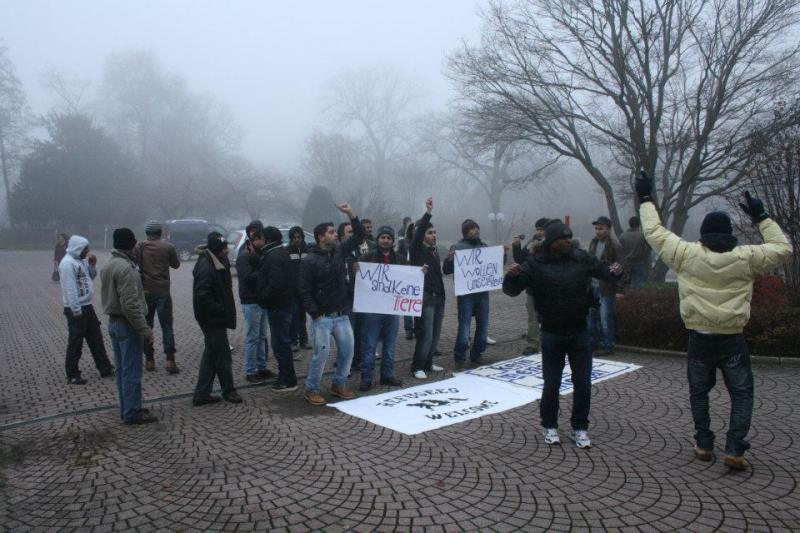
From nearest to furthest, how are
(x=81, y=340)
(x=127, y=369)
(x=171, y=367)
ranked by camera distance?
(x=127, y=369), (x=81, y=340), (x=171, y=367)

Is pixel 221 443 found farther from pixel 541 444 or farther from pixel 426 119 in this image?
pixel 426 119

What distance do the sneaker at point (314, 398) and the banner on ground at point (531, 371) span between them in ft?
6.95

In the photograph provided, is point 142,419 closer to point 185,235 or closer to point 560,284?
point 560,284

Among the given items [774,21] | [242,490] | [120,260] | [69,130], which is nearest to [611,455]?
[242,490]

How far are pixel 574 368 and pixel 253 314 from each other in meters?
4.23

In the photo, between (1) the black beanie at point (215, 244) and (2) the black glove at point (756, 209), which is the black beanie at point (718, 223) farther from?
(1) the black beanie at point (215, 244)

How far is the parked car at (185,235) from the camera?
30.2 m

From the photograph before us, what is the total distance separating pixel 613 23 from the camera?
13867 millimetres

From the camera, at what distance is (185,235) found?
30516 mm

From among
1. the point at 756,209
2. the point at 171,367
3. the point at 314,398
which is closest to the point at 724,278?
the point at 756,209

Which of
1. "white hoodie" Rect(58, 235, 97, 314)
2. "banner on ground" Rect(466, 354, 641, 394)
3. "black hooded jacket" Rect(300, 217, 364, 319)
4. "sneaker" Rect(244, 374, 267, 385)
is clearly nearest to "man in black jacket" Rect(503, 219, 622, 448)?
"banner on ground" Rect(466, 354, 641, 394)

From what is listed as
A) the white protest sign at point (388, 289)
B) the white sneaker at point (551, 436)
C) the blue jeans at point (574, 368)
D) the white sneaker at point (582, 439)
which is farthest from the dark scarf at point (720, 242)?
the white protest sign at point (388, 289)

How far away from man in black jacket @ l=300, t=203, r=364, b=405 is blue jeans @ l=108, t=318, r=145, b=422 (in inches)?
66.6

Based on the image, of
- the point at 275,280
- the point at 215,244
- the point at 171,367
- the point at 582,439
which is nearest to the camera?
the point at 582,439
